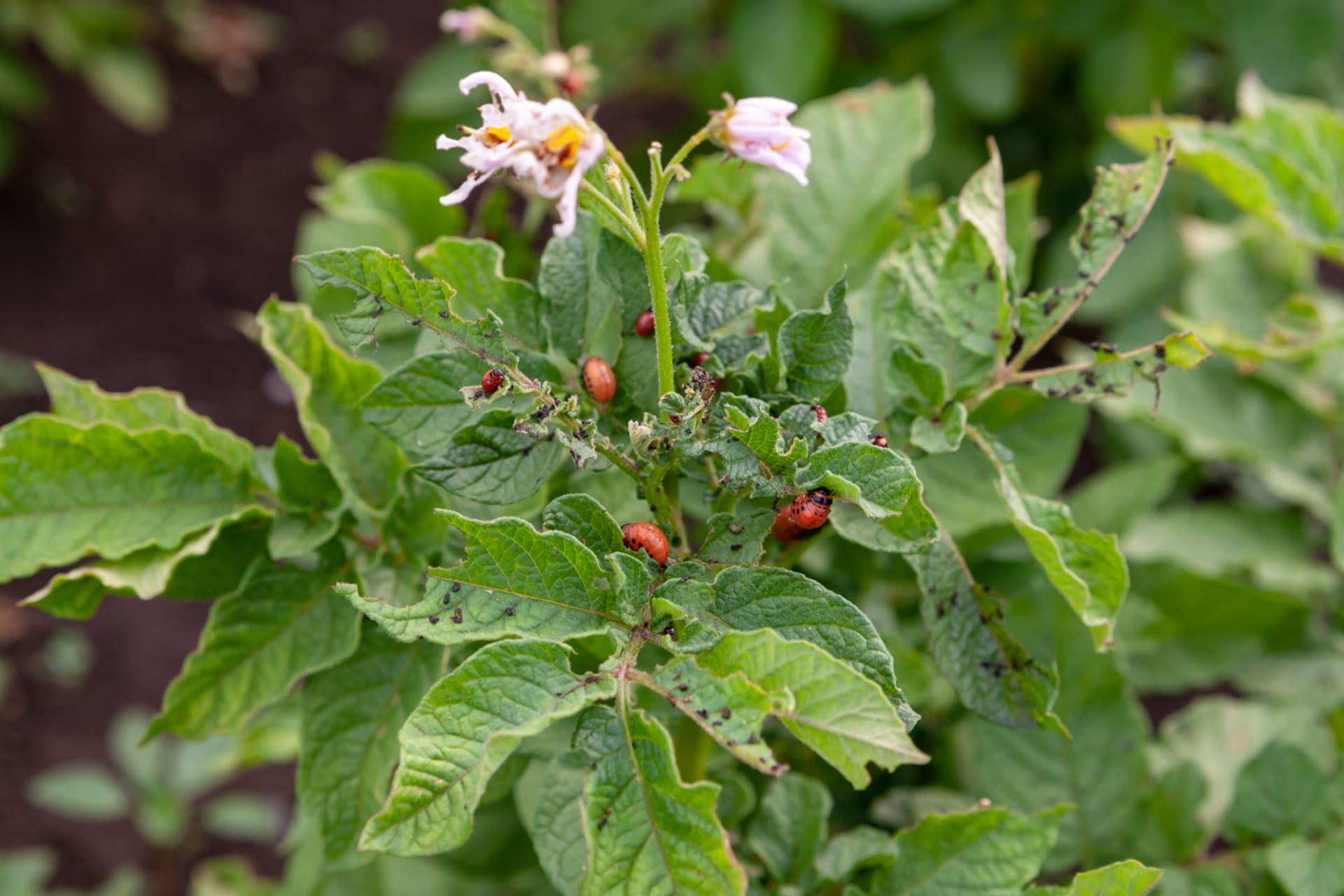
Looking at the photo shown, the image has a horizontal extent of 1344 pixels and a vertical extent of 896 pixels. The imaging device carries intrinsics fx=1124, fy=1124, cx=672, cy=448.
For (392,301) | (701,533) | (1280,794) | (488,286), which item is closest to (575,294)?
(488,286)

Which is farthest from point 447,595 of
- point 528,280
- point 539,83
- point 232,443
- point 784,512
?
point 539,83

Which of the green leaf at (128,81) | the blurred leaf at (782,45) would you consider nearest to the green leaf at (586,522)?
the blurred leaf at (782,45)

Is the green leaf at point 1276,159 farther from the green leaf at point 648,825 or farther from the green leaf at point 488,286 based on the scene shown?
the green leaf at point 648,825

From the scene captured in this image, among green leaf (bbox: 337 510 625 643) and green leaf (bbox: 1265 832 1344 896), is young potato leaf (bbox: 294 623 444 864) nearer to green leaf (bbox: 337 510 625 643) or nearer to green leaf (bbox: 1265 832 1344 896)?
green leaf (bbox: 337 510 625 643)

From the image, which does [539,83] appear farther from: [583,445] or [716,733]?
[716,733]

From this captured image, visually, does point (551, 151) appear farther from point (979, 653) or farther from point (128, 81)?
point (128, 81)

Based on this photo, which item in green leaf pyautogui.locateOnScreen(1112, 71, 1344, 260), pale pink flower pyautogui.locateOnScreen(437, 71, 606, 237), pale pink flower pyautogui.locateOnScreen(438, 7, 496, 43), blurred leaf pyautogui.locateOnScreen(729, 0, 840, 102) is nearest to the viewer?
pale pink flower pyautogui.locateOnScreen(437, 71, 606, 237)

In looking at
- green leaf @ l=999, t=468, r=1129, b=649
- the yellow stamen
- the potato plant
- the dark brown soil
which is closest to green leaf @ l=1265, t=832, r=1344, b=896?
the potato plant
